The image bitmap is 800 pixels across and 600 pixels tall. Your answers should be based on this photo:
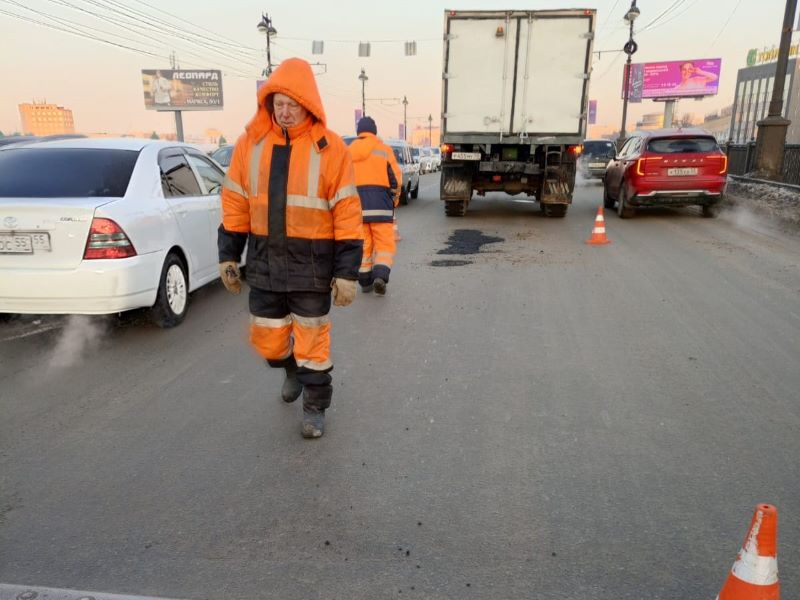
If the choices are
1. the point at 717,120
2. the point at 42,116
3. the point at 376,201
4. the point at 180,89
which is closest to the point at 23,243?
the point at 376,201

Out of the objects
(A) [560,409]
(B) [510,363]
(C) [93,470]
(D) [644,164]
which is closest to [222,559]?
(C) [93,470]

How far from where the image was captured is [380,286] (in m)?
6.49

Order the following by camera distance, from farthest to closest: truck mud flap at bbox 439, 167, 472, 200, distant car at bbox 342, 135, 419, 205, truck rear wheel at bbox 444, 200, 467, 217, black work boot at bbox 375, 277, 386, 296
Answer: distant car at bbox 342, 135, 419, 205 < truck rear wheel at bbox 444, 200, 467, 217 < truck mud flap at bbox 439, 167, 472, 200 < black work boot at bbox 375, 277, 386, 296

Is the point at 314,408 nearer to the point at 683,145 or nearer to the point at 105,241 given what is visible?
the point at 105,241

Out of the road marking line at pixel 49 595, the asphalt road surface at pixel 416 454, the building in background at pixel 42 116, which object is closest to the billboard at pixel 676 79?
the asphalt road surface at pixel 416 454

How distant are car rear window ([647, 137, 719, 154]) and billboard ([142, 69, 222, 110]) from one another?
178 ft

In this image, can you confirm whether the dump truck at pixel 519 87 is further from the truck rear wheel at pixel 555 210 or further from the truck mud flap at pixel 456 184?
the truck rear wheel at pixel 555 210

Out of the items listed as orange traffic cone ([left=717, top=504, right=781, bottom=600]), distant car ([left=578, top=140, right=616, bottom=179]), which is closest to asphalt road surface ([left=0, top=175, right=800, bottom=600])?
orange traffic cone ([left=717, top=504, right=781, bottom=600])

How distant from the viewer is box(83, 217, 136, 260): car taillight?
Result: 14.3ft

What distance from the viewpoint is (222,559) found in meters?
2.32

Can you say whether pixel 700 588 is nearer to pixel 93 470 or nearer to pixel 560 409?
pixel 560 409

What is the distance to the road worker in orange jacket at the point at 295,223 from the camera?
3018 mm

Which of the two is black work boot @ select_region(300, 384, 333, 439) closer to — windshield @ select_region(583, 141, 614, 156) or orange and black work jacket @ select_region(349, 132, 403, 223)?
orange and black work jacket @ select_region(349, 132, 403, 223)

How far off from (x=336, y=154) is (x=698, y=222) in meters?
11.0
